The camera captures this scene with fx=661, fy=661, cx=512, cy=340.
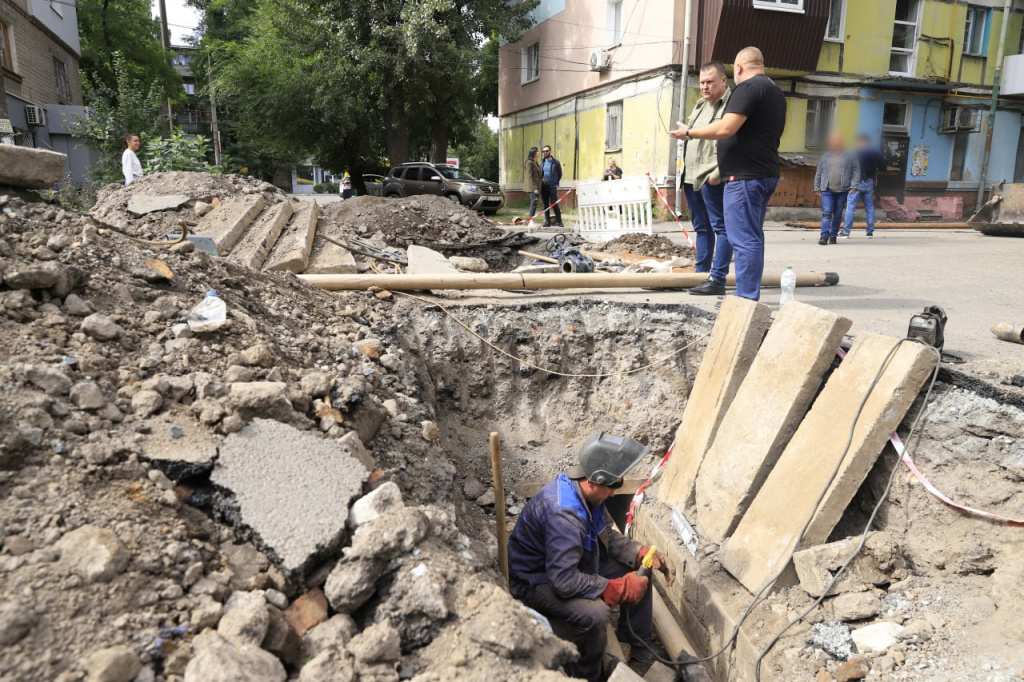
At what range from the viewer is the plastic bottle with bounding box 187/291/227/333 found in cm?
343

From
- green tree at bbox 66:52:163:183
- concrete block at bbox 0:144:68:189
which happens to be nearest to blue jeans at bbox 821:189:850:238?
concrete block at bbox 0:144:68:189

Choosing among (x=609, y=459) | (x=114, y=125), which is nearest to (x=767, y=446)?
(x=609, y=459)

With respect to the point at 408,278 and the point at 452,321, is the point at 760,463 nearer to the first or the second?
the point at 452,321

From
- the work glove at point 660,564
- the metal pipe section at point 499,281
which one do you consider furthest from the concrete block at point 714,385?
the metal pipe section at point 499,281

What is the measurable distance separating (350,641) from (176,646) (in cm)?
50

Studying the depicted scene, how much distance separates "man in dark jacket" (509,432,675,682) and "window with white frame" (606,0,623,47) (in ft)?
52.7

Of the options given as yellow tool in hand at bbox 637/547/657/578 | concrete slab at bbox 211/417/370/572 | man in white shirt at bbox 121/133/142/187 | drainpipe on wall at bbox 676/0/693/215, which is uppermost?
drainpipe on wall at bbox 676/0/693/215

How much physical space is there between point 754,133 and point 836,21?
50.2 feet

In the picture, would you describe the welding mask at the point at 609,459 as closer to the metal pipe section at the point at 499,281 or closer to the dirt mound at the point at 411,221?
the metal pipe section at the point at 499,281

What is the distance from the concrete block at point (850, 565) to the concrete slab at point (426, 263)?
4412 millimetres

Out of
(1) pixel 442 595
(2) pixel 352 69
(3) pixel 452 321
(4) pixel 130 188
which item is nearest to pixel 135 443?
(1) pixel 442 595

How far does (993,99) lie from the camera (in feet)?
59.8

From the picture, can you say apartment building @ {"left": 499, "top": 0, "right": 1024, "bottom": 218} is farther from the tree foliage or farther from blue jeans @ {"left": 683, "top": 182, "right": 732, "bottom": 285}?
blue jeans @ {"left": 683, "top": 182, "right": 732, "bottom": 285}

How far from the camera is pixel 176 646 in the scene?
193 cm
